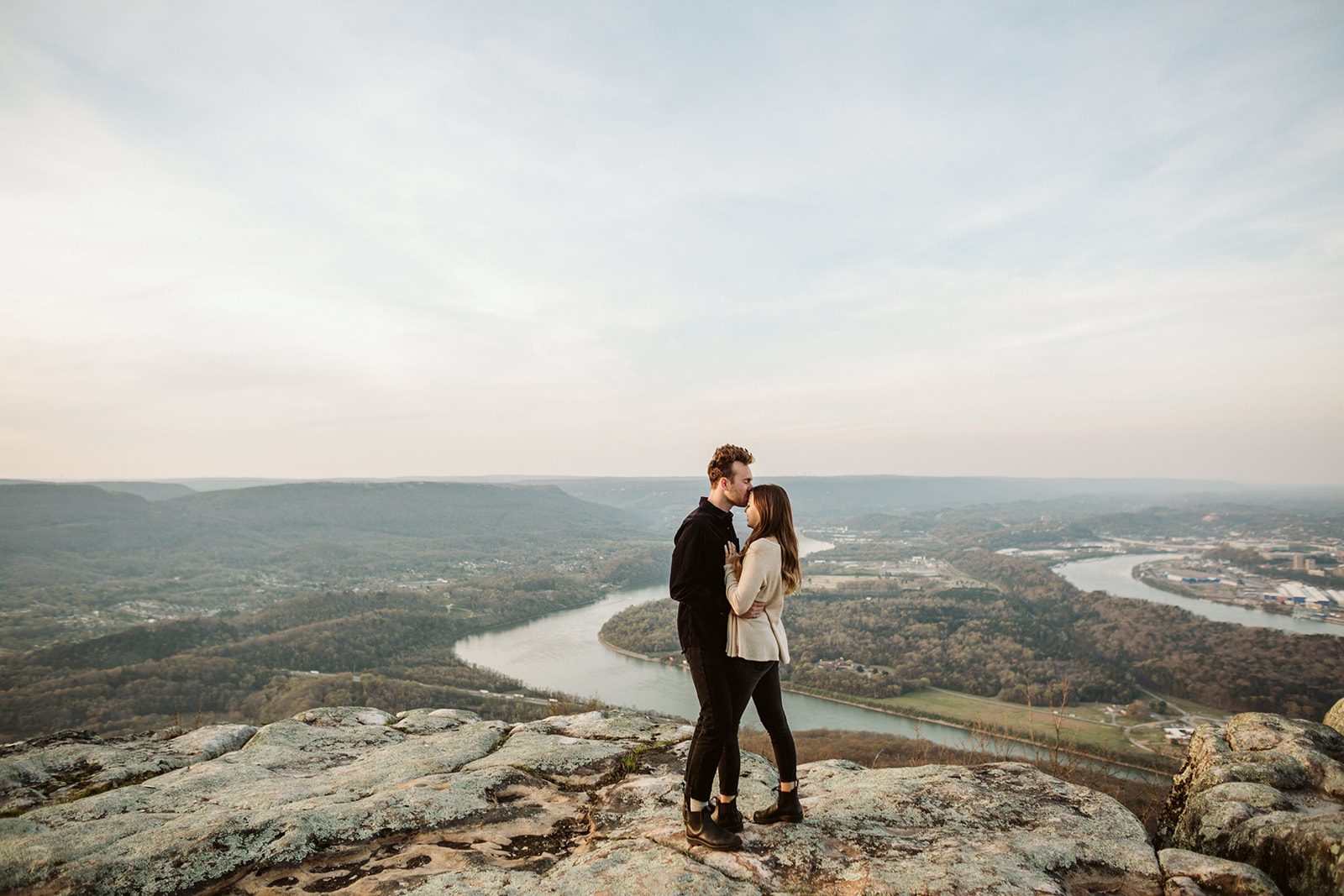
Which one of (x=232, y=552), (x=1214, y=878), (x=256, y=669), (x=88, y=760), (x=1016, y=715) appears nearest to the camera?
(x=1214, y=878)

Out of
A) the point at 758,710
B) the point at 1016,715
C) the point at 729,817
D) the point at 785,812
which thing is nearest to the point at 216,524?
the point at 1016,715

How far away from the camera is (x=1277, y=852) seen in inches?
142

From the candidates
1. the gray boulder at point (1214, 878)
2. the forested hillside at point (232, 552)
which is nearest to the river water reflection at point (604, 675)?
the gray boulder at point (1214, 878)

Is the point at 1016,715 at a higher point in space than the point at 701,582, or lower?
lower

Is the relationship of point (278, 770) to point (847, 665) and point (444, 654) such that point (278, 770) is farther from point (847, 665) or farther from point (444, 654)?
point (444, 654)

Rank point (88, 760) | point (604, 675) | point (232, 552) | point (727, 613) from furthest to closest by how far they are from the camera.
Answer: point (232, 552)
point (604, 675)
point (88, 760)
point (727, 613)

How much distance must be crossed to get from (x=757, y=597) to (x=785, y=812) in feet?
5.80

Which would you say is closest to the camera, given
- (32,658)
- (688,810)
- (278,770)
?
(688,810)

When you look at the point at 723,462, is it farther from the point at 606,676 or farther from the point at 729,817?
the point at 606,676

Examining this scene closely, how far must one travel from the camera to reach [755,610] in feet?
12.7

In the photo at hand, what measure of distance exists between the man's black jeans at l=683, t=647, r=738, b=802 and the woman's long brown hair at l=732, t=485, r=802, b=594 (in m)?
0.64

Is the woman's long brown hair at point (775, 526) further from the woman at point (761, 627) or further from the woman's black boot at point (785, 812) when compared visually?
the woman's black boot at point (785, 812)

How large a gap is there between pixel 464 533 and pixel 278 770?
182318 millimetres

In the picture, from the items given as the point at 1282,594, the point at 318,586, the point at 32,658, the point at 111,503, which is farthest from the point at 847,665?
the point at 111,503
